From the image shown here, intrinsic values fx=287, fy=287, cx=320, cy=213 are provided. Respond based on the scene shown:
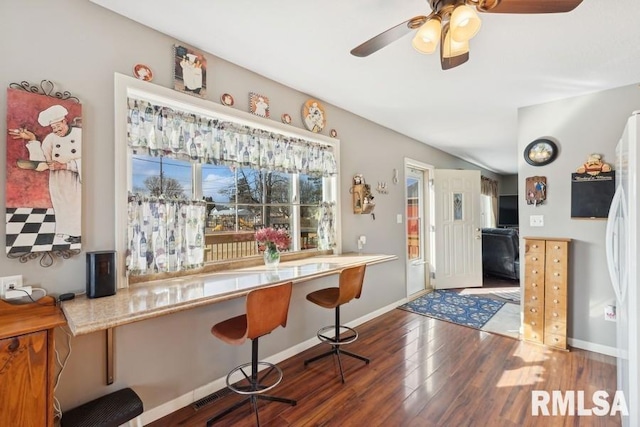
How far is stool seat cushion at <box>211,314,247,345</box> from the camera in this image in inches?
67.9

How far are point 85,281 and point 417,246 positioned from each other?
4278mm

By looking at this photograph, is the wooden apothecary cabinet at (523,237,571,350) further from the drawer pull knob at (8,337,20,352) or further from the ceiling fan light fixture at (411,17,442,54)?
the drawer pull knob at (8,337,20,352)

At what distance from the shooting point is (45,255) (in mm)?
1506

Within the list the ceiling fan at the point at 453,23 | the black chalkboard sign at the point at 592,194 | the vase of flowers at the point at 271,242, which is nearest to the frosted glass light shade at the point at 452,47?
the ceiling fan at the point at 453,23

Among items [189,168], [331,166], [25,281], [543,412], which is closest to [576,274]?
[543,412]

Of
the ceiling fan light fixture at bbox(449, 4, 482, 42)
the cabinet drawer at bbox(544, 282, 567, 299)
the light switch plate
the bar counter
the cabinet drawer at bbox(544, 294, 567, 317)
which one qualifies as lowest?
the cabinet drawer at bbox(544, 294, 567, 317)

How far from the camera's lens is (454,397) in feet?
6.72

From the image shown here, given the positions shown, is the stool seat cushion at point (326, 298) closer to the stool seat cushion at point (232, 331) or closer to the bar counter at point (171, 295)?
the bar counter at point (171, 295)

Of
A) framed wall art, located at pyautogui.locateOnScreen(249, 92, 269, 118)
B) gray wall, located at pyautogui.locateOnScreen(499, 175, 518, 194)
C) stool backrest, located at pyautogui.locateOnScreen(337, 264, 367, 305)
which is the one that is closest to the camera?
stool backrest, located at pyautogui.locateOnScreen(337, 264, 367, 305)

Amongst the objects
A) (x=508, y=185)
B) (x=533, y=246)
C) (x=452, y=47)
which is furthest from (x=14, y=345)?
(x=508, y=185)

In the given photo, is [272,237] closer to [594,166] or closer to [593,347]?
[594,166]

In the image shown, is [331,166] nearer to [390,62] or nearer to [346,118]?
[346,118]

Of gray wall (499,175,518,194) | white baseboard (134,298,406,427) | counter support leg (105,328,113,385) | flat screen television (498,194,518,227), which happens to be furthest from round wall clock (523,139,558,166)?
gray wall (499,175,518,194)

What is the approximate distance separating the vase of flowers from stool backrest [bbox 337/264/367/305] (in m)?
0.56
